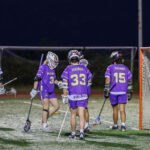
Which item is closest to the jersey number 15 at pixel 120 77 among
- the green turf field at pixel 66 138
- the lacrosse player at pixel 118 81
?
the lacrosse player at pixel 118 81

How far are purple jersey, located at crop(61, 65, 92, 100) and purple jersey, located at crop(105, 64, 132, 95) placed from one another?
147cm

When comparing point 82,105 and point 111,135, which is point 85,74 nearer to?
point 82,105

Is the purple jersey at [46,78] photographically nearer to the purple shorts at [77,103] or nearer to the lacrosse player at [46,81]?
the lacrosse player at [46,81]

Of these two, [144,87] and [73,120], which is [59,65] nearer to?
[144,87]

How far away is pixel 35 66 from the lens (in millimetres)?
27250

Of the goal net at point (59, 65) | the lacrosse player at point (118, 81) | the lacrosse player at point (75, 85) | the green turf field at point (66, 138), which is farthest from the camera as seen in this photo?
the goal net at point (59, 65)

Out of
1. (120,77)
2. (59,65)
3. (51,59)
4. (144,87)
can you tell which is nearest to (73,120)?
(51,59)

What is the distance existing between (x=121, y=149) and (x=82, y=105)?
1.64 meters

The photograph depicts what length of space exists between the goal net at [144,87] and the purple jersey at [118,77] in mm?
420

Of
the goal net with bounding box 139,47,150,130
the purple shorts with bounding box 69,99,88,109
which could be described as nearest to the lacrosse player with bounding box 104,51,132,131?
the goal net with bounding box 139,47,150,130

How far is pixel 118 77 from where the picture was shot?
36.1 ft

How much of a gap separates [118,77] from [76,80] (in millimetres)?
1706

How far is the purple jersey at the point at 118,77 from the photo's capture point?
10984 mm
